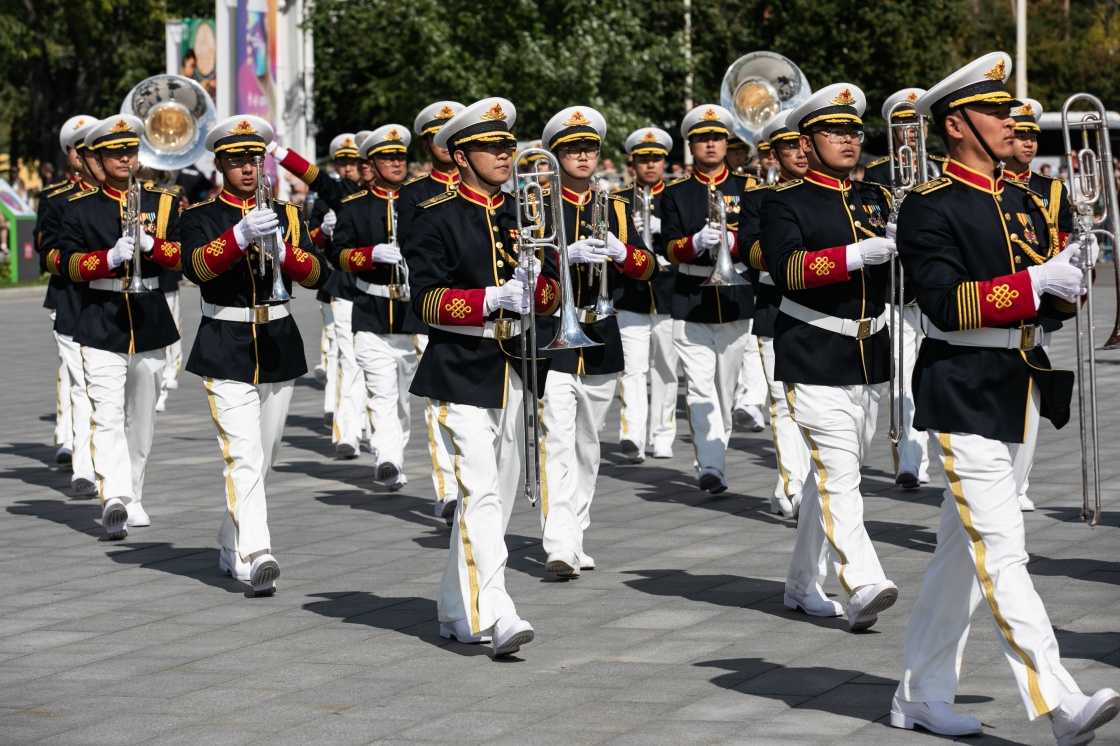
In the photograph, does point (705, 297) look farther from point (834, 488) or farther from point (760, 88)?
point (760, 88)

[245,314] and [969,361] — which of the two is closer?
[969,361]

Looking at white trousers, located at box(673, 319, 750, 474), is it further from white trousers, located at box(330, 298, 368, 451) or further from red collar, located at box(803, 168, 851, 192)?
red collar, located at box(803, 168, 851, 192)

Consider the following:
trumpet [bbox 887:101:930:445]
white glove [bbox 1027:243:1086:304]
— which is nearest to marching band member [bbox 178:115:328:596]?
trumpet [bbox 887:101:930:445]

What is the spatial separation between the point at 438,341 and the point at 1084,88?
179ft

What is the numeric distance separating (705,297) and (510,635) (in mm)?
4847

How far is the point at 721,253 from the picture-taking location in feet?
37.0

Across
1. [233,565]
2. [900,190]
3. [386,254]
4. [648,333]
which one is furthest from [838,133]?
[648,333]

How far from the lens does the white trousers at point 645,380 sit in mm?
12695

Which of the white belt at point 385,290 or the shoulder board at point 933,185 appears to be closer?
the shoulder board at point 933,185

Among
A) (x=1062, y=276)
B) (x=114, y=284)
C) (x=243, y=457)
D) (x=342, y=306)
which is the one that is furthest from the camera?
(x=342, y=306)

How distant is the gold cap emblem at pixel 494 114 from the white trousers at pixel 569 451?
72.5 inches

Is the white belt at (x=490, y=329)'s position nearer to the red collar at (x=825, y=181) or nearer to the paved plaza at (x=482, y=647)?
the paved plaza at (x=482, y=647)

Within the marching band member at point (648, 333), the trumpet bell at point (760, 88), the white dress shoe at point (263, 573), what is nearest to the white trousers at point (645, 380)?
the marching band member at point (648, 333)

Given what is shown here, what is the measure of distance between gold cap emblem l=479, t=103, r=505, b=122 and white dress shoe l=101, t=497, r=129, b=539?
146 inches
